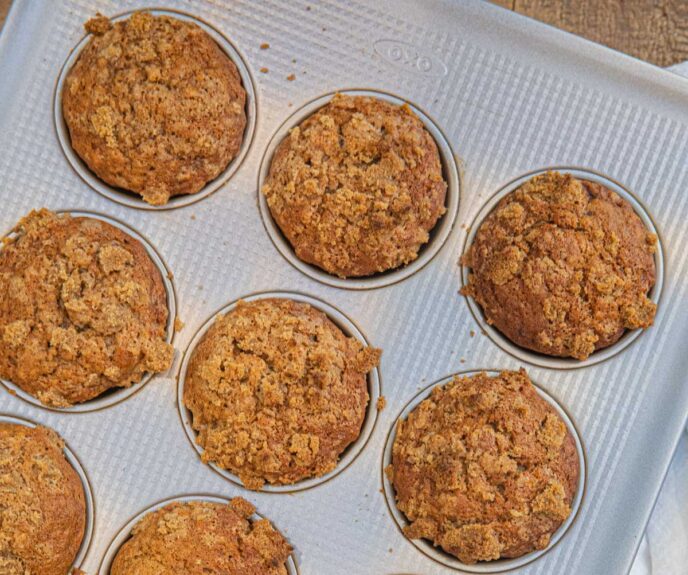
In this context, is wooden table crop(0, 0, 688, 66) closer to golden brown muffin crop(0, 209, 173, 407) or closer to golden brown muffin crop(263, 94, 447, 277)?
golden brown muffin crop(263, 94, 447, 277)

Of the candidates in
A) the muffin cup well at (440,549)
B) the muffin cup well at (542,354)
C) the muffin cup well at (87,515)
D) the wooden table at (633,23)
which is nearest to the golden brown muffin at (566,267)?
the muffin cup well at (542,354)

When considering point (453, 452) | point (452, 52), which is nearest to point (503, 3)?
point (452, 52)

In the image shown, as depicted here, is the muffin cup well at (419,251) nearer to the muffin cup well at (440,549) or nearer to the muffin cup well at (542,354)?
the muffin cup well at (542,354)

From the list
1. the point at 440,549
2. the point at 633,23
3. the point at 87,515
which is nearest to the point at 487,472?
the point at 440,549

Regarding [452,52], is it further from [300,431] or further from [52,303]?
[52,303]

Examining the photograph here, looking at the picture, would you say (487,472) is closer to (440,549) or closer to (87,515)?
(440,549)
